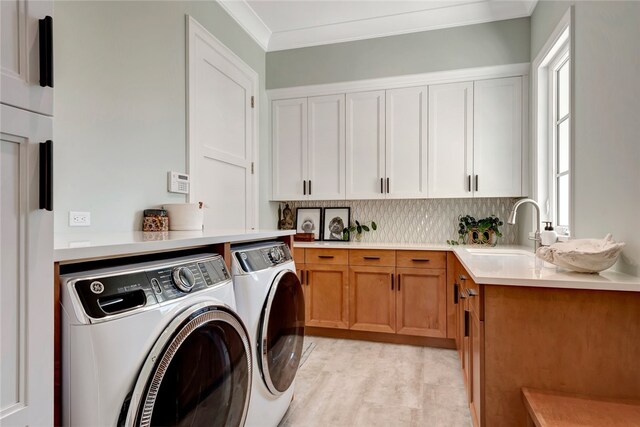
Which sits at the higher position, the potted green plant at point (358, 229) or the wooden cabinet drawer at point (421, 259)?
the potted green plant at point (358, 229)

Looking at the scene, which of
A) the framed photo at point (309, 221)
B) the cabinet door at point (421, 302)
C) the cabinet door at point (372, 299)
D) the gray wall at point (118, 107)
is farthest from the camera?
the framed photo at point (309, 221)

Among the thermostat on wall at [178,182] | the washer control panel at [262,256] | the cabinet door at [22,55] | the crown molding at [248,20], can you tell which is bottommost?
the washer control panel at [262,256]

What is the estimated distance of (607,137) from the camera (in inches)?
65.9

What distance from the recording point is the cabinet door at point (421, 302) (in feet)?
9.44

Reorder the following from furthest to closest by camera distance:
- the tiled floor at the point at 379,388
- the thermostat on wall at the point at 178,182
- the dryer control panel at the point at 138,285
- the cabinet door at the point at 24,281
Result: the thermostat on wall at the point at 178,182
the tiled floor at the point at 379,388
the dryer control panel at the point at 138,285
the cabinet door at the point at 24,281

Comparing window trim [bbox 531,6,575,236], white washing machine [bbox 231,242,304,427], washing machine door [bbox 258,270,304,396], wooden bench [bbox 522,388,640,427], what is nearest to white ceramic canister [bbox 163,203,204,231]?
white washing machine [bbox 231,242,304,427]

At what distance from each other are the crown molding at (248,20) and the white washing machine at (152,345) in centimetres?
256

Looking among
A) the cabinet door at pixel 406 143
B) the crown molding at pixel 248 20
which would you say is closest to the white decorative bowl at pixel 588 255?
the cabinet door at pixel 406 143

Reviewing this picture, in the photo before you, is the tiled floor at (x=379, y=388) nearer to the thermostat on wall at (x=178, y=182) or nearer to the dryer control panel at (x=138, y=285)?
the dryer control panel at (x=138, y=285)

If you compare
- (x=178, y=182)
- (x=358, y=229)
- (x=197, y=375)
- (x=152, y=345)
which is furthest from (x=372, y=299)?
(x=152, y=345)

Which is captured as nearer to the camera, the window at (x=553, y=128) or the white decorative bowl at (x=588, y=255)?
the white decorative bowl at (x=588, y=255)

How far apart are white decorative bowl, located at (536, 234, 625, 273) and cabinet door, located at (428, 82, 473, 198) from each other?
165 cm

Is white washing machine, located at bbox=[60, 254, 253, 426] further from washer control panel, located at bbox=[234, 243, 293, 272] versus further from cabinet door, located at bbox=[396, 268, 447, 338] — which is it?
cabinet door, located at bbox=[396, 268, 447, 338]

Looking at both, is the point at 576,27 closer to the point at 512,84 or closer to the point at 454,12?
the point at 512,84
